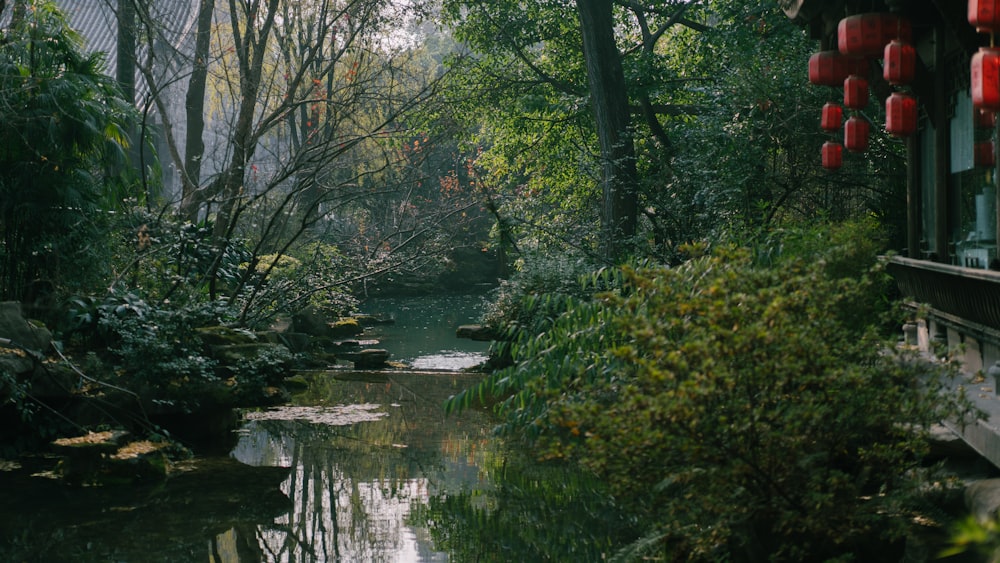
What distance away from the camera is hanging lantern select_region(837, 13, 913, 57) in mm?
6586

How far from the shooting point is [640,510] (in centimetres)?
486

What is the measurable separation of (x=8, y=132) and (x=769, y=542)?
7.34m

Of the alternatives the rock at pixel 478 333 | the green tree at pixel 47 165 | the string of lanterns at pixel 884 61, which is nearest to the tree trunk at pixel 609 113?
the rock at pixel 478 333

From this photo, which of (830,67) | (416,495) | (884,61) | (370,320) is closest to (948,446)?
(884,61)

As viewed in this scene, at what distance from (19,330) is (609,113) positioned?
830cm

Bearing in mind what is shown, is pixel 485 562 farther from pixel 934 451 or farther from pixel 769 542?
pixel 934 451

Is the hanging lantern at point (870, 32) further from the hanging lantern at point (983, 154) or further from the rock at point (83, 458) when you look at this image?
the rock at point (83, 458)

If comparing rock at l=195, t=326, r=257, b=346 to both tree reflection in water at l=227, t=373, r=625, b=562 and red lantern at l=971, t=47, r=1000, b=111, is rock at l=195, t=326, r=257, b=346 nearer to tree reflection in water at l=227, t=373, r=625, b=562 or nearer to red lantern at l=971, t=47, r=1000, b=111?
tree reflection in water at l=227, t=373, r=625, b=562

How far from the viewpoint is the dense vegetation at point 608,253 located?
359 cm

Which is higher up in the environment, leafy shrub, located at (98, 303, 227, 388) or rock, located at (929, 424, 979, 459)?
leafy shrub, located at (98, 303, 227, 388)

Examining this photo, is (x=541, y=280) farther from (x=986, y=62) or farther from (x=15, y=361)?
(x=986, y=62)

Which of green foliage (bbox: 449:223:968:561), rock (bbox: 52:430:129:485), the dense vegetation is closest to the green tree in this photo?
the dense vegetation

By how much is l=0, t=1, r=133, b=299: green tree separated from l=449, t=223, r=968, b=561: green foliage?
622 cm

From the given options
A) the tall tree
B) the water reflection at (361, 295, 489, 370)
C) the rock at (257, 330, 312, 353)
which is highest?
the tall tree
